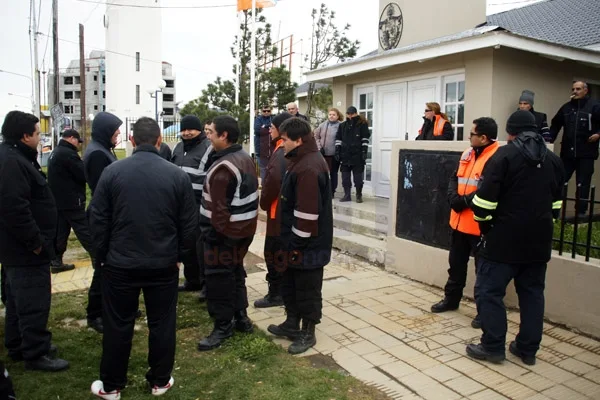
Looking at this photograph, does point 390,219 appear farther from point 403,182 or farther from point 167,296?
point 167,296

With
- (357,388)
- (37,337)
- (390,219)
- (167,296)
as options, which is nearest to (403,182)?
(390,219)

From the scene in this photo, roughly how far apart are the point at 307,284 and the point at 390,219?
2796 millimetres

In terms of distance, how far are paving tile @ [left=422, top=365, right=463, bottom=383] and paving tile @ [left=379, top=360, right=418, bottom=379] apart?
12cm

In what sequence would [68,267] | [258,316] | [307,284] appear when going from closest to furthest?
1. [307,284]
2. [258,316]
3. [68,267]

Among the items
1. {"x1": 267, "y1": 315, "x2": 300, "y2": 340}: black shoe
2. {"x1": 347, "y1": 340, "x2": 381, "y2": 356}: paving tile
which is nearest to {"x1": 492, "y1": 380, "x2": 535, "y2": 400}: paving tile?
{"x1": 347, "y1": 340, "x2": 381, "y2": 356}: paving tile

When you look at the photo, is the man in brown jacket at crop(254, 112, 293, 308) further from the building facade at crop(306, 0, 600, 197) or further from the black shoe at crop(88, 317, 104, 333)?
the building facade at crop(306, 0, 600, 197)

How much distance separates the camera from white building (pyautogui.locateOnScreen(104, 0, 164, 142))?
56344 mm

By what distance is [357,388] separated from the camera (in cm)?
364

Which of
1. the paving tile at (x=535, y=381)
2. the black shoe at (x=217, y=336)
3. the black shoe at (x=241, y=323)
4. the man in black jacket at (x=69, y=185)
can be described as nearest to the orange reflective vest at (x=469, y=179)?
the paving tile at (x=535, y=381)

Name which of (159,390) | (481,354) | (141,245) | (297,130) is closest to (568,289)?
(481,354)

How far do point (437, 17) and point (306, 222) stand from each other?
7818 mm

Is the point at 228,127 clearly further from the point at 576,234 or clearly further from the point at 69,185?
the point at 576,234

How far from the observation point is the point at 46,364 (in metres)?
3.87

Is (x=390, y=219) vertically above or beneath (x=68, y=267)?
above
